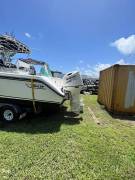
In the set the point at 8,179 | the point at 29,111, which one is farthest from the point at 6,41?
the point at 8,179

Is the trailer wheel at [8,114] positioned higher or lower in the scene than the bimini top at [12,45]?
lower

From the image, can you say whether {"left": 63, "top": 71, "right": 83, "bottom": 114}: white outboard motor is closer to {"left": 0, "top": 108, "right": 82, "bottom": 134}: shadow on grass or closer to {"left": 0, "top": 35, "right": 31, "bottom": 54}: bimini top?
{"left": 0, "top": 108, "right": 82, "bottom": 134}: shadow on grass

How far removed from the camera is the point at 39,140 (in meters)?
5.88

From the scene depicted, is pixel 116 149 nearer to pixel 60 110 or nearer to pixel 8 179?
pixel 8 179

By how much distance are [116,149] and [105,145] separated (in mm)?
334

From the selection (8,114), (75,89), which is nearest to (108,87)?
(75,89)

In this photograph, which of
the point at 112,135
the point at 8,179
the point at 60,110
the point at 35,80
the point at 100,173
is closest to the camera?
the point at 8,179

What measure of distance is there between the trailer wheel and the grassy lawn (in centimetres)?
28

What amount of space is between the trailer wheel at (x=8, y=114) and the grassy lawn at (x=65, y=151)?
0.91ft

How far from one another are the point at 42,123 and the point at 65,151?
274 cm

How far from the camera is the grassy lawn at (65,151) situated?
425 cm

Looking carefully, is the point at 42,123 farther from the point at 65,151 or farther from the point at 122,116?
the point at 122,116

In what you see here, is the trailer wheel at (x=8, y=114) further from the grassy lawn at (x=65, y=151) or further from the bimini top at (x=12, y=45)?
the bimini top at (x=12, y=45)

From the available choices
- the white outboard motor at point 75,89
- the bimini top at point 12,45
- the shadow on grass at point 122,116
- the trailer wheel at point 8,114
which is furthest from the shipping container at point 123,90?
the bimini top at point 12,45
